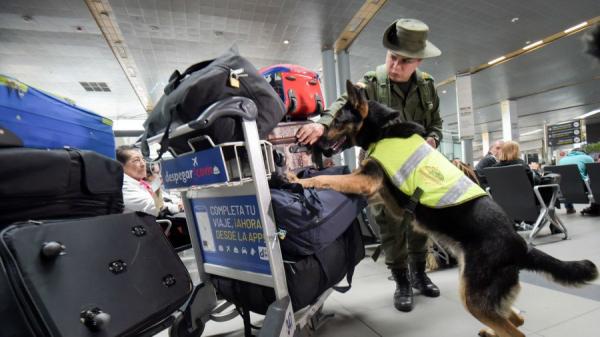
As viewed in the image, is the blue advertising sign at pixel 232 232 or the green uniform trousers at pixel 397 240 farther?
the green uniform trousers at pixel 397 240

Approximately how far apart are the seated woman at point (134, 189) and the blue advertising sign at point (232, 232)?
59cm

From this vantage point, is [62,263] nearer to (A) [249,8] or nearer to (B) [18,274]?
(B) [18,274]

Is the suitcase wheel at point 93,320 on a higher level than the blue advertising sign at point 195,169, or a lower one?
lower

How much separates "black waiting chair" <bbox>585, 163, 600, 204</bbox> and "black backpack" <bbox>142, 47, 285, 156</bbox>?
21.5 ft

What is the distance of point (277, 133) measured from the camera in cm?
173

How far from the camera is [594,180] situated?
17.1 ft

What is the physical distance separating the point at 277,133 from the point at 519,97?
687 inches

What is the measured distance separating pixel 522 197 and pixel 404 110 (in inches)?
118

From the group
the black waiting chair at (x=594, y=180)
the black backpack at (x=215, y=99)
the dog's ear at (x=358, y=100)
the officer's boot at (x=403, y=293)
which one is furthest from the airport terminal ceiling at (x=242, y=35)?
the black backpack at (x=215, y=99)

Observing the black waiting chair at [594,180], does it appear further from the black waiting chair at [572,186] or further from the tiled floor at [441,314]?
the tiled floor at [441,314]

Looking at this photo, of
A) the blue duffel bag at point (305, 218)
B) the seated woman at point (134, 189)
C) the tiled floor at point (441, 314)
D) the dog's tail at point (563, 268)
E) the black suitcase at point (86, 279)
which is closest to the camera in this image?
the black suitcase at point (86, 279)

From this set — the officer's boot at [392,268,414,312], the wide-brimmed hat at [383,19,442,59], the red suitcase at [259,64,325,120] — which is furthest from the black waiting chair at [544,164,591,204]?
the red suitcase at [259,64,325,120]

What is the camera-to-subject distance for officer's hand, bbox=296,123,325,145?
1606 mm

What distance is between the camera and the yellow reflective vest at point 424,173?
1430mm
